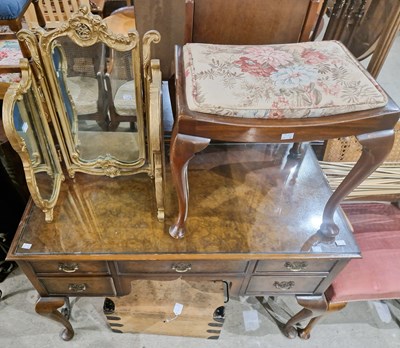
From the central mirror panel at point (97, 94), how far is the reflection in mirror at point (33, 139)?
0.05 m

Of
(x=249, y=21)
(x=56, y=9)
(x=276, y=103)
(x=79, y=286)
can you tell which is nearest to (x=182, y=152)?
(x=276, y=103)

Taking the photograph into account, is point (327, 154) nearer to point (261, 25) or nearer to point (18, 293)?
point (261, 25)

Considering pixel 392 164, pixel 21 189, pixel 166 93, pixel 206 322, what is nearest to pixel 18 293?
pixel 21 189

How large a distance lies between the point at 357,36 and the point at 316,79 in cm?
49

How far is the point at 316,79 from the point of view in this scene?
28.7 inches

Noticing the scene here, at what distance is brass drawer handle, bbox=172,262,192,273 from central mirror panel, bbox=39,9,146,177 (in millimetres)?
317

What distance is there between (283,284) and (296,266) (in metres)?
0.12

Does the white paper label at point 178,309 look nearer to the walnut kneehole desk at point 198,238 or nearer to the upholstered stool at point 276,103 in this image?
the walnut kneehole desk at point 198,238

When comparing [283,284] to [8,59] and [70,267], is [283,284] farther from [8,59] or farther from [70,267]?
[8,59]

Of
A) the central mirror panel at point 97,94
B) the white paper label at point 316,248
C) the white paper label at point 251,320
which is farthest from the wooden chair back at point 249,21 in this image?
the white paper label at point 251,320

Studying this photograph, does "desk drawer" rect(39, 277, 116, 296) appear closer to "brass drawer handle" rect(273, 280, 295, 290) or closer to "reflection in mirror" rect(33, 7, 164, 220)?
"reflection in mirror" rect(33, 7, 164, 220)

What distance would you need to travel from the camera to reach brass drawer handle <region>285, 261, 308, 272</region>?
0.97 meters

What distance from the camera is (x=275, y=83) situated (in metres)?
0.72

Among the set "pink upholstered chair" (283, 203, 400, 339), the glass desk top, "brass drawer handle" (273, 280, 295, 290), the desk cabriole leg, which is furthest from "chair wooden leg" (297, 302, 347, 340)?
the desk cabriole leg
